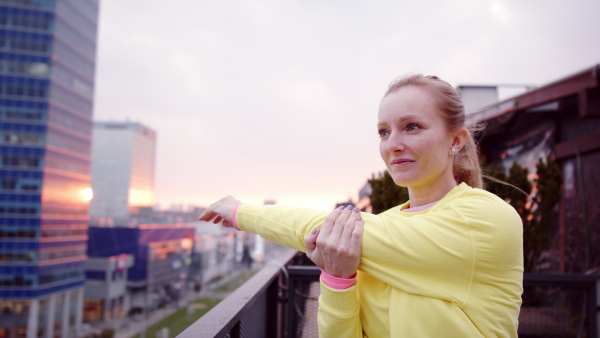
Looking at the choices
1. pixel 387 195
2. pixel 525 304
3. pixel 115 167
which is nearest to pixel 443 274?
pixel 525 304

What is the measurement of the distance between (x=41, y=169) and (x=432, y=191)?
5788 centimetres

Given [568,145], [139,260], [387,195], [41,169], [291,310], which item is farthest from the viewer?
[139,260]

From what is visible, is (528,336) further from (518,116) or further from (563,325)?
(518,116)

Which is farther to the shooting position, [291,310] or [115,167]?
[115,167]

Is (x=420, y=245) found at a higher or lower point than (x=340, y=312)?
higher

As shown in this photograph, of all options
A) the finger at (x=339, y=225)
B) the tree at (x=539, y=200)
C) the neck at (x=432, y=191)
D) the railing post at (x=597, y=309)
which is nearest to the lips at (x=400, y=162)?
the neck at (x=432, y=191)

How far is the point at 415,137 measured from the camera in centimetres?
108

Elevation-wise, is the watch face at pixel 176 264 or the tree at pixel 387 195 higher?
the tree at pixel 387 195

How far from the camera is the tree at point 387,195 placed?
154 inches

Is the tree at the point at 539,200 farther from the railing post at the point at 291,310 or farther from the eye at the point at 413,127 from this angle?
the eye at the point at 413,127

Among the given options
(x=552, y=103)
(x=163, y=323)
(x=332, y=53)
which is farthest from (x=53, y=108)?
(x=552, y=103)

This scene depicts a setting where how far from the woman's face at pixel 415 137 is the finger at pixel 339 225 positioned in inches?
8.7

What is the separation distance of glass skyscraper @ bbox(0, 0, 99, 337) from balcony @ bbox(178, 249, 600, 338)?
54.6 meters

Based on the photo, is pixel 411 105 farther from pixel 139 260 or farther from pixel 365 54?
pixel 139 260
